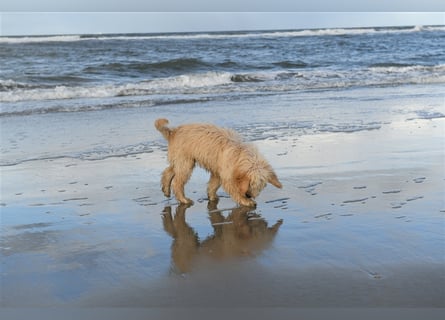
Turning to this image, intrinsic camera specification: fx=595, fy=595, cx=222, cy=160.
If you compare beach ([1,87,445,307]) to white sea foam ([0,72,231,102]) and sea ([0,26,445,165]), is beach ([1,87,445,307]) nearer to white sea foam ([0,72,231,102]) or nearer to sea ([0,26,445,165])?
sea ([0,26,445,165])

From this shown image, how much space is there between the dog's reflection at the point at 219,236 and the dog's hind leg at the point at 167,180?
1.30 ft

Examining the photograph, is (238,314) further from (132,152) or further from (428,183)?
(132,152)

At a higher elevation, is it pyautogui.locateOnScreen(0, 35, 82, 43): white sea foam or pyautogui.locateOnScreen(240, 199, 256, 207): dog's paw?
pyautogui.locateOnScreen(0, 35, 82, 43): white sea foam

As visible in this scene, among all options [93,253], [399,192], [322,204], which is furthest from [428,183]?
[93,253]

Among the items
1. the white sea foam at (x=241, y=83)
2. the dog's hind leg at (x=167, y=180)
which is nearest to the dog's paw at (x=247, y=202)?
the dog's hind leg at (x=167, y=180)

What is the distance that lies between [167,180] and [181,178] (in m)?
0.31

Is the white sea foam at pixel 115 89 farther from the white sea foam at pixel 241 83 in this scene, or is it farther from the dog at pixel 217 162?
the dog at pixel 217 162

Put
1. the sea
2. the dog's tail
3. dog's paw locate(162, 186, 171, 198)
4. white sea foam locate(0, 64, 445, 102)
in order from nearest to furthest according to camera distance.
Result: 1. the dog's tail
2. dog's paw locate(162, 186, 171, 198)
3. the sea
4. white sea foam locate(0, 64, 445, 102)

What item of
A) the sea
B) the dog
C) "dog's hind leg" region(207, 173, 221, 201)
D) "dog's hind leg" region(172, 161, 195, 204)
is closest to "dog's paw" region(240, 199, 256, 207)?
the dog

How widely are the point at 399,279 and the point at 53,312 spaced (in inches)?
82.3

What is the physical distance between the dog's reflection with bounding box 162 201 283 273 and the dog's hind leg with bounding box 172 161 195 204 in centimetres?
11

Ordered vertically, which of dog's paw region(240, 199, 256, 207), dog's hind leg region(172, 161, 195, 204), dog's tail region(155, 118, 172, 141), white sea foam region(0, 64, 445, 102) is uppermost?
dog's tail region(155, 118, 172, 141)

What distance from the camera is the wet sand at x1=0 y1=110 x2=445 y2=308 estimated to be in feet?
11.7

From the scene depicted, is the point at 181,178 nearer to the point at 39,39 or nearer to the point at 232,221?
the point at 232,221
